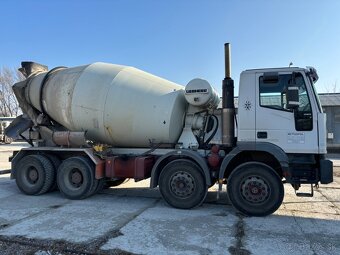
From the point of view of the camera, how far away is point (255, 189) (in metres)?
6.80

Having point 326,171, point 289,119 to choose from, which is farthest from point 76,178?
point 326,171

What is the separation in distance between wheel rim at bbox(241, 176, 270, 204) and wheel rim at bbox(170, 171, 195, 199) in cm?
115

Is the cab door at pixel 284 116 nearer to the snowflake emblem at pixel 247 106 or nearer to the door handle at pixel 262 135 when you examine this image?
the door handle at pixel 262 135

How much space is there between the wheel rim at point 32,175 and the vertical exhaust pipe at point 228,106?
5.13 m

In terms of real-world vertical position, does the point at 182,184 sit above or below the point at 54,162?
below

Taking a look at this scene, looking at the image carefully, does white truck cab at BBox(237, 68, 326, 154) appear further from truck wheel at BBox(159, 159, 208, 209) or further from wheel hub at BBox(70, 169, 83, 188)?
wheel hub at BBox(70, 169, 83, 188)

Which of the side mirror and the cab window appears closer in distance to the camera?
the side mirror

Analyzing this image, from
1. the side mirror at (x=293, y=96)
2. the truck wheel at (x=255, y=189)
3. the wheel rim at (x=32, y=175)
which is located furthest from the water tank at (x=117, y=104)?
the side mirror at (x=293, y=96)

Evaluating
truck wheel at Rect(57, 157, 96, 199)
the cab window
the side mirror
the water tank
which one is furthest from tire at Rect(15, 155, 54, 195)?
the side mirror

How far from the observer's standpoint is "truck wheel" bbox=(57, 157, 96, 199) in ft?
27.2

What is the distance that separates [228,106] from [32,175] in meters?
5.56

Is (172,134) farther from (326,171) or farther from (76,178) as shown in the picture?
(326,171)

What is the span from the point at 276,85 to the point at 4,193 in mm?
7639

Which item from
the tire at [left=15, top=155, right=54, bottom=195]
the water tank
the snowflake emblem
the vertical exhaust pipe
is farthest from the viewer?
the tire at [left=15, top=155, right=54, bottom=195]
